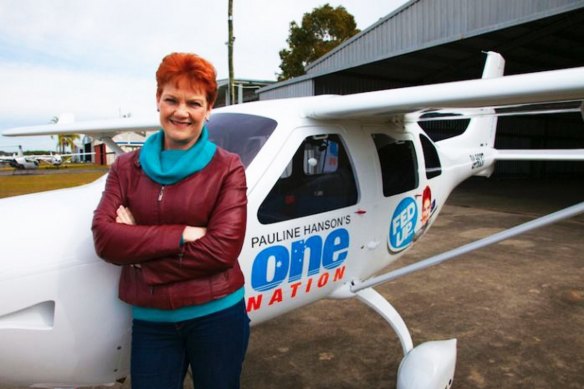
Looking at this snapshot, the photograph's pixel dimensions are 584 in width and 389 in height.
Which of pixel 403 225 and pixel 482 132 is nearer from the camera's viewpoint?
pixel 403 225

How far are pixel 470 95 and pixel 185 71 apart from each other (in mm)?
1321

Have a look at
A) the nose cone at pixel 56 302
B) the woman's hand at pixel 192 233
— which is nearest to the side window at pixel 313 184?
the woman's hand at pixel 192 233

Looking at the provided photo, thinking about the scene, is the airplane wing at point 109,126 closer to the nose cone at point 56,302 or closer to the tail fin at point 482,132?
the nose cone at point 56,302

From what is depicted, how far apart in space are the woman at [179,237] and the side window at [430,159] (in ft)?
7.83

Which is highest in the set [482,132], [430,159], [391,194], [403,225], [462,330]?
[482,132]

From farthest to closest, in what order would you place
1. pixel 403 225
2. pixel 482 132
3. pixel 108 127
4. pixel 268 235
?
pixel 482 132 → pixel 108 127 → pixel 403 225 → pixel 268 235

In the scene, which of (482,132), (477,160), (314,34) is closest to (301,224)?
(477,160)

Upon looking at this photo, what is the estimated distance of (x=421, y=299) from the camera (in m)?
4.70

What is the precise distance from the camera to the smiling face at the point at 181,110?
1.46m

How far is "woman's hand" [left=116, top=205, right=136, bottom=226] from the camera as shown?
144 centimetres

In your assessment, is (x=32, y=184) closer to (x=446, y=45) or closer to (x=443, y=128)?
(x=446, y=45)

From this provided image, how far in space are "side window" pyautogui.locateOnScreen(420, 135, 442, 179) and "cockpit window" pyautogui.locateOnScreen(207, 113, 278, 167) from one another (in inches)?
66.0

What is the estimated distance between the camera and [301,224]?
229 cm

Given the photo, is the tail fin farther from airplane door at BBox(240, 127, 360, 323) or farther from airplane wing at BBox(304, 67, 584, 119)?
airplane wing at BBox(304, 67, 584, 119)
